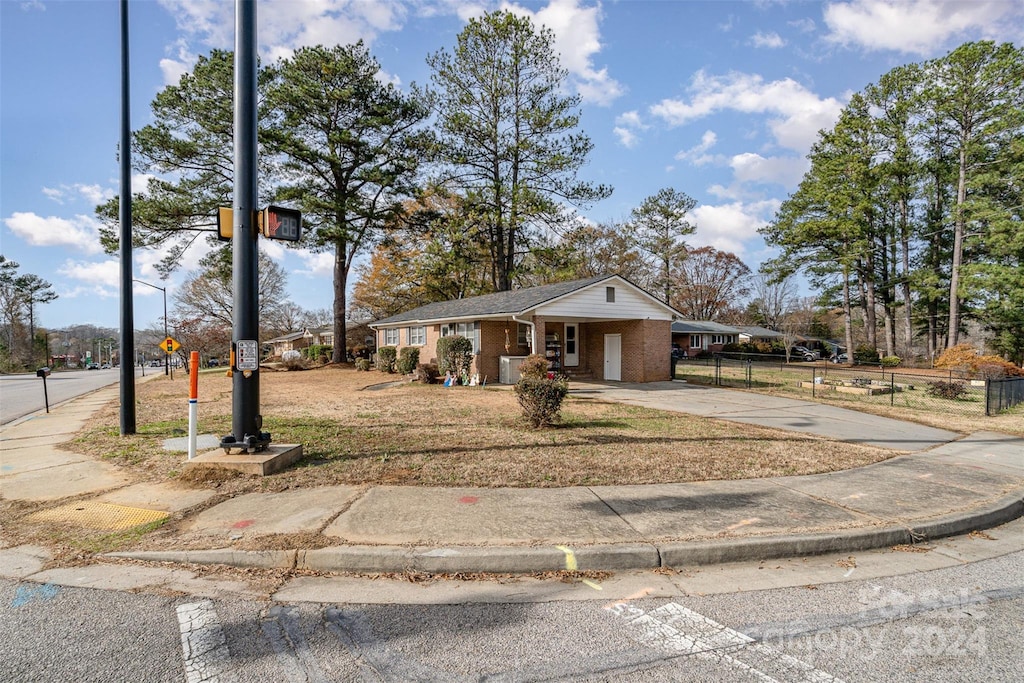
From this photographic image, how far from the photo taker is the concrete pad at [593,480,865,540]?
4.20 m

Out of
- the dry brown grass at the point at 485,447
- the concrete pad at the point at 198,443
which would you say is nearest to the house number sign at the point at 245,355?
the dry brown grass at the point at 485,447

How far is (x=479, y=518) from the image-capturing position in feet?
14.4

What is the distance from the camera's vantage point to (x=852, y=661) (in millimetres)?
2611

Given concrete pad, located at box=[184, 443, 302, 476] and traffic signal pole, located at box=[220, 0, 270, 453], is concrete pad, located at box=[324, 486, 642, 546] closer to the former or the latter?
concrete pad, located at box=[184, 443, 302, 476]

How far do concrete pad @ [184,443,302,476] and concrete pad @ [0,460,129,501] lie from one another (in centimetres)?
90

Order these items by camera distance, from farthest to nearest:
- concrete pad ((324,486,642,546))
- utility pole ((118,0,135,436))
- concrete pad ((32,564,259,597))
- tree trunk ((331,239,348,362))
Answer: tree trunk ((331,239,348,362))
utility pole ((118,0,135,436))
concrete pad ((324,486,642,546))
concrete pad ((32,564,259,597))

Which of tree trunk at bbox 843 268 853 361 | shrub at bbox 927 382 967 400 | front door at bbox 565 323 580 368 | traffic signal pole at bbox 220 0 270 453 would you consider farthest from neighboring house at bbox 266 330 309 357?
shrub at bbox 927 382 967 400

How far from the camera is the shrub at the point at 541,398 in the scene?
8773 millimetres

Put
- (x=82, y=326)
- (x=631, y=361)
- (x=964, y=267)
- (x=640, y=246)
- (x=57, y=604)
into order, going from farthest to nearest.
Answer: (x=82, y=326)
(x=640, y=246)
(x=964, y=267)
(x=631, y=361)
(x=57, y=604)

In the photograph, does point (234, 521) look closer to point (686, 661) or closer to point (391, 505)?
point (391, 505)

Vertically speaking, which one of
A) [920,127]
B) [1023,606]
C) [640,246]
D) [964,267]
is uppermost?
[920,127]

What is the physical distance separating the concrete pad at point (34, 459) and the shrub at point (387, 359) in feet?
57.6

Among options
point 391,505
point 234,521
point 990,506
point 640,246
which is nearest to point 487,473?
point 391,505

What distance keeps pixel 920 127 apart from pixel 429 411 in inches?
1514
